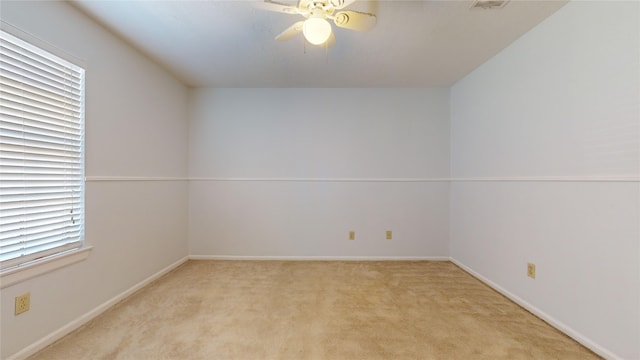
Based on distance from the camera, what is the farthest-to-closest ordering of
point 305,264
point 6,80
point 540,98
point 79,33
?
1. point 305,264
2. point 540,98
3. point 79,33
4. point 6,80

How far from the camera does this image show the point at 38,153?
1688 mm

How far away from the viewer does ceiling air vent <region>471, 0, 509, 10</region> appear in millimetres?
1787

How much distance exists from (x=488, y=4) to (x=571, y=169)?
1283 millimetres

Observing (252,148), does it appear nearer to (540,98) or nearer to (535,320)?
(540,98)

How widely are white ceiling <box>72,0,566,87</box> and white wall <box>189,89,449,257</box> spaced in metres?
0.34

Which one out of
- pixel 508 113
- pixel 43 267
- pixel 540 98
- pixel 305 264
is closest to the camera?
pixel 43 267

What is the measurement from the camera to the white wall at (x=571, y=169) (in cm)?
153

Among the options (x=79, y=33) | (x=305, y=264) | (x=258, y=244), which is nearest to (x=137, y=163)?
(x=79, y=33)

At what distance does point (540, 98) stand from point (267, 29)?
7.37ft

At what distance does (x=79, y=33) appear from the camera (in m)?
1.95

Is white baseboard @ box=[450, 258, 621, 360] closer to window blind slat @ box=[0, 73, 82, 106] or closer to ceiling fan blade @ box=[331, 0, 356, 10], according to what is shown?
ceiling fan blade @ box=[331, 0, 356, 10]

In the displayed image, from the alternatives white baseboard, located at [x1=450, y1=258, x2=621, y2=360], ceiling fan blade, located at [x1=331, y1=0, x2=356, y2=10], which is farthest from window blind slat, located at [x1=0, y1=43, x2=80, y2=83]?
white baseboard, located at [x1=450, y1=258, x2=621, y2=360]

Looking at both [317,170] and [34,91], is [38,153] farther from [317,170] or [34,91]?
[317,170]

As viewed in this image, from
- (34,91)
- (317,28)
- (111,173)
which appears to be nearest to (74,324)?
(111,173)
